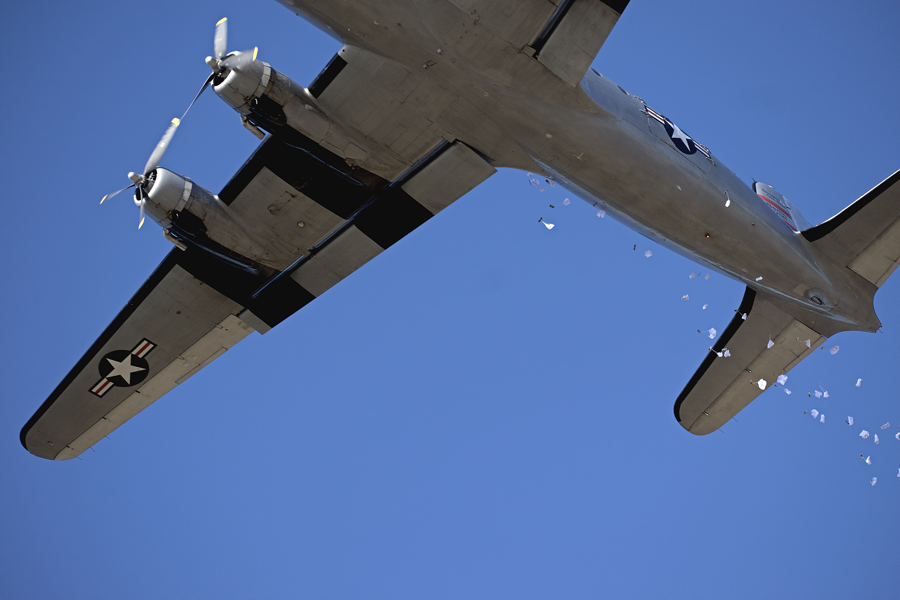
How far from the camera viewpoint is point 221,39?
9875mm

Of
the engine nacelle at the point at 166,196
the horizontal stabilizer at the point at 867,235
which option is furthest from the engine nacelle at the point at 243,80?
the horizontal stabilizer at the point at 867,235

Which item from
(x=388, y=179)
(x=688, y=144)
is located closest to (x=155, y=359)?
(x=388, y=179)

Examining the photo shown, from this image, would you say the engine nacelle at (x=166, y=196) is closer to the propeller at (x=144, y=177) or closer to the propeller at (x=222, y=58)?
the propeller at (x=144, y=177)

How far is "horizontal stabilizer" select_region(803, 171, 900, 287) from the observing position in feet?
37.4

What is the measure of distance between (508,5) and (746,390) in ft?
29.8

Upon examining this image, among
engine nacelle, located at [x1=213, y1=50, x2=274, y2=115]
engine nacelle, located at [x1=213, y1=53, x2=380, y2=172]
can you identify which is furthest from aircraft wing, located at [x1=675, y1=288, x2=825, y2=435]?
engine nacelle, located at [x1=213, y1=50, x2=274, y2=115]

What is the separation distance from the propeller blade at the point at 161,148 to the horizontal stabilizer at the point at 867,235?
11.1 metres

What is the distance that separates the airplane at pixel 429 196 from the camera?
369 inches

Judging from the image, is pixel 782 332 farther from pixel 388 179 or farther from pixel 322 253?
pixel 322 253

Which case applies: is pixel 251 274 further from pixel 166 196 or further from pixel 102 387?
pixel 102 387

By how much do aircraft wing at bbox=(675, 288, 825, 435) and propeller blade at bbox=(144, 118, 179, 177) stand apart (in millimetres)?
10887

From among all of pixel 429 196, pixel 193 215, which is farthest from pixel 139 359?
pixel 429 196

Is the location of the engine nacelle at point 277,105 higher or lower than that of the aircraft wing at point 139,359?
higher

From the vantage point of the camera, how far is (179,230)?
11.1 meters
